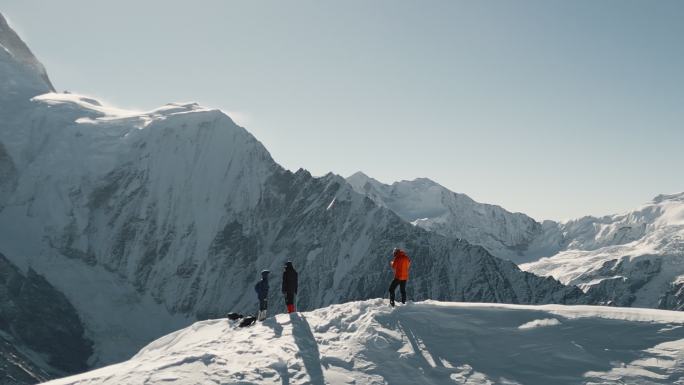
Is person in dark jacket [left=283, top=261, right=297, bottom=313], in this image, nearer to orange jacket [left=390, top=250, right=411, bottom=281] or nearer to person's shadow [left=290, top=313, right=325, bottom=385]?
person's shadow [left=290, top=313, right=325, bottom=385]

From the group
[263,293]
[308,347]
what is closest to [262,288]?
[263,293]

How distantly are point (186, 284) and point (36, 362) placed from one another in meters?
56.8

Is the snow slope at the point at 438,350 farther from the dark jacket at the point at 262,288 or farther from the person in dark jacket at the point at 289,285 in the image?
the dark jacket at the point at 262,288

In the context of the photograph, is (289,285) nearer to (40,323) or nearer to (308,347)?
(308,347)

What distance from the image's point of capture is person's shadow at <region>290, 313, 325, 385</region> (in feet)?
72.5

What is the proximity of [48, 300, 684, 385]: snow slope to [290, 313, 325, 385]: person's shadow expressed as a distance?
0.15ft

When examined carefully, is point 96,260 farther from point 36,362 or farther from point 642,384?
point 642,384

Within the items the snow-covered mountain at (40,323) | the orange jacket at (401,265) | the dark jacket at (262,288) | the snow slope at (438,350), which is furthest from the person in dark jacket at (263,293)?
the snow-covered mountain at (40,323)

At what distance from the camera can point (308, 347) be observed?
25141mm

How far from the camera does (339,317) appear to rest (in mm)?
28719

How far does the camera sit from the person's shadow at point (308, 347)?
22.1 m

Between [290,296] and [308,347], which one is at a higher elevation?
[290,296]

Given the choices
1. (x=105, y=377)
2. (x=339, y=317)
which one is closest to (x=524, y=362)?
(x=339, y=317)

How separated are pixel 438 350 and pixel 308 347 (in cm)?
533
